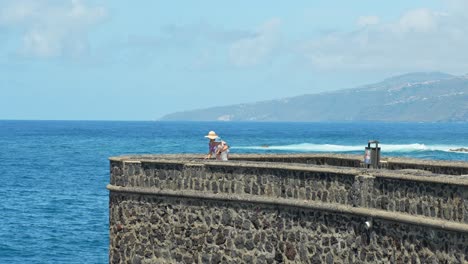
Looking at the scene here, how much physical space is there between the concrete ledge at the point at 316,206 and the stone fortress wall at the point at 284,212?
2 centimetres

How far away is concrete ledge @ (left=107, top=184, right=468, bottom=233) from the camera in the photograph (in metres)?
16.8

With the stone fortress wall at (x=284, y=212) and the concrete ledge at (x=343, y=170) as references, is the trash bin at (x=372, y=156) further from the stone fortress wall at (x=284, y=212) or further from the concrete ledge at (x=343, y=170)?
the concrete ledge at (x=343, y=170)

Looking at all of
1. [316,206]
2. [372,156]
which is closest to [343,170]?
[316,206]

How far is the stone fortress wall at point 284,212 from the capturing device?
17.3m

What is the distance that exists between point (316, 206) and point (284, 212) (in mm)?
1050

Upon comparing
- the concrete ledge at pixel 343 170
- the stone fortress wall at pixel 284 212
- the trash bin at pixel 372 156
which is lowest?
the stone fortress wall at pixel 284 212

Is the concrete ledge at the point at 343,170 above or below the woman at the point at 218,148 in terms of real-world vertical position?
below

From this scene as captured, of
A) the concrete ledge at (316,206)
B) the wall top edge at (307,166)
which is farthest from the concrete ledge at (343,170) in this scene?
the concrete ledge at (316,206)

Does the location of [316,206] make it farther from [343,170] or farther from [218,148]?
[218,148]

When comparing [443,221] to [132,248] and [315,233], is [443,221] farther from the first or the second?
[132,248]

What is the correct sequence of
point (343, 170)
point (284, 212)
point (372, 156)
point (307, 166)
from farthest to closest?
point (372, 156), point (307, 166), point (284, 212), point (343, 170)

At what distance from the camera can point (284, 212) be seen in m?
20.5

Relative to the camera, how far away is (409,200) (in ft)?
58.5

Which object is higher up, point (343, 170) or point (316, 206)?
point (343, 170)
